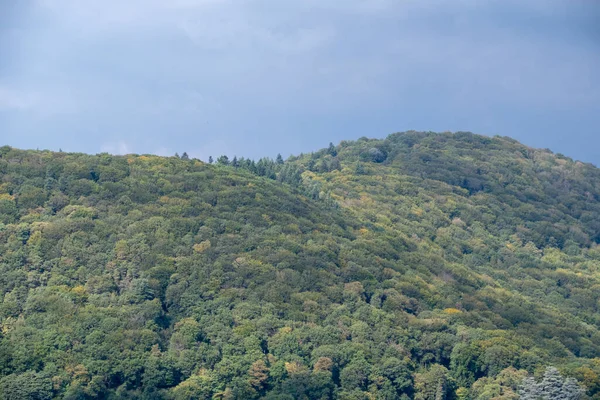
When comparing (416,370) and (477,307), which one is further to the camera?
(477,307)

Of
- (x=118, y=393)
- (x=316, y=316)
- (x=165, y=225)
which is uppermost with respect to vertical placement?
(x=165, y=225)

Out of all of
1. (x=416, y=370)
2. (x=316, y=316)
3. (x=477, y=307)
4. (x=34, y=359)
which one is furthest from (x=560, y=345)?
(x=34, y=359)

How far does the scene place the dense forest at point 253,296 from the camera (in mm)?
76875

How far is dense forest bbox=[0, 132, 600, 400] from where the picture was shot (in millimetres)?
76875

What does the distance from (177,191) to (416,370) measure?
3336cm

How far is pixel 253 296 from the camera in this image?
285 feet

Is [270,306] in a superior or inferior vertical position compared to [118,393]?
superior

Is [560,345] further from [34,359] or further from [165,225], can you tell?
[34,359]

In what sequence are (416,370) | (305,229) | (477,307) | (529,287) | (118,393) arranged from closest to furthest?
(118,393) → (416,370) → (477,307) → (305,229) → (529,287)

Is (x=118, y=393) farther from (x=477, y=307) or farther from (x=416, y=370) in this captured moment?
(x=477, y=307)

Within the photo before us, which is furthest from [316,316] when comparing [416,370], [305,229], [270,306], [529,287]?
[529,287]

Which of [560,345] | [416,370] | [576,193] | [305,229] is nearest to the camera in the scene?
[416,370]

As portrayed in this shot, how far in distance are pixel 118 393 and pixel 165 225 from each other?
2368 centimetres

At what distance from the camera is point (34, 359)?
74.9 m
